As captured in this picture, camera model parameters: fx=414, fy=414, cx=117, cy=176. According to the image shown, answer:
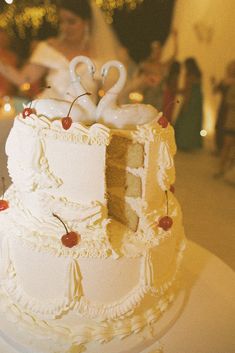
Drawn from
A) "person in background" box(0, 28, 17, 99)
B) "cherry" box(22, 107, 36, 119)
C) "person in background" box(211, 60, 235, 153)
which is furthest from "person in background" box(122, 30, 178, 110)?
"cherry" box(22, 107, 36, 119)

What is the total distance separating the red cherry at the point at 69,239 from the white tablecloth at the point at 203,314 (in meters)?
0.69

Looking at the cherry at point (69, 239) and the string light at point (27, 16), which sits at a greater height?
the string light at point (27, 16)

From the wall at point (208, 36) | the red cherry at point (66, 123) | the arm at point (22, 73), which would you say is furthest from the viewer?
the wall at point (208, 36)

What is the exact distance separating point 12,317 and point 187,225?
81.1 inches

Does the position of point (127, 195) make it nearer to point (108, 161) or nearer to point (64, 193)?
point (108, 161)

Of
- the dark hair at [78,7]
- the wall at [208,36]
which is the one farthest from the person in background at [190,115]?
the dark hair at [78,7]

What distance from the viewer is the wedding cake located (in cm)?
188

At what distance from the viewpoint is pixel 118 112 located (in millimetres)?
2008

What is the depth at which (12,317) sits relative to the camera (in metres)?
2.16

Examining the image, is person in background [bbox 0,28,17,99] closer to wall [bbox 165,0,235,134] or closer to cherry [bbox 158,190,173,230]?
wall [bbox 165,0,235,134]

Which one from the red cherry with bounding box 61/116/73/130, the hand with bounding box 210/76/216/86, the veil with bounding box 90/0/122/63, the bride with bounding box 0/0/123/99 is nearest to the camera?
the red cherry with bounding box 61/116/73/130

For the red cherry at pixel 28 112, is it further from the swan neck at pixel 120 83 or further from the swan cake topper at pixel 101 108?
the swan neck at pixel 120 83

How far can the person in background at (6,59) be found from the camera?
5098 mm

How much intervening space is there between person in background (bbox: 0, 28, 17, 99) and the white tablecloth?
334cm
